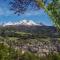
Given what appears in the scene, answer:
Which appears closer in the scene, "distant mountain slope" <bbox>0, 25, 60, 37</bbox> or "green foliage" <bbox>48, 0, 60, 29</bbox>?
"green foliage" <bbox>48, 0, 60, 29</bbox>

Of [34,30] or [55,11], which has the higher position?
[34,30]

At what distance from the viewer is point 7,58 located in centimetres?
1134

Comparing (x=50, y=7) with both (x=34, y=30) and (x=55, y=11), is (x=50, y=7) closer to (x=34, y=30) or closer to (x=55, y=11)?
(x=55, y=11)

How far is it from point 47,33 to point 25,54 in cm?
902

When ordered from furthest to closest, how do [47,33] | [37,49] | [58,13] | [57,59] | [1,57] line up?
[47,33], [37,49], [58,13], [57,59], [1,57]

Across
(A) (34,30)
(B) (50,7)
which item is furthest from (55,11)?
(A) (34,30)

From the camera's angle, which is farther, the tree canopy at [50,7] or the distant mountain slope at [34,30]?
the distant mountain slope at [34,30]

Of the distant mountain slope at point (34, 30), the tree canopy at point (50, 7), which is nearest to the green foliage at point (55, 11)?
the tree canopy at point (50, 7)

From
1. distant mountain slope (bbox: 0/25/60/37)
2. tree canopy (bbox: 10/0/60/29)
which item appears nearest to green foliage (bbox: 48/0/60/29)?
tree canopy (bbox: 10/0/60/29)

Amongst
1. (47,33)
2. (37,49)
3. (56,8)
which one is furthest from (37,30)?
(56,8)

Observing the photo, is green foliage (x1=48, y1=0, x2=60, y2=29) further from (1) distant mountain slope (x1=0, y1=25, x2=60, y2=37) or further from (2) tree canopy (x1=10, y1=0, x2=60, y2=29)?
(1) distant mountain slope (x1=0, y1=25, x2=60, y2=37)

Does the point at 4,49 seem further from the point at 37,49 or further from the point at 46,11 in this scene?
the point at 37,49

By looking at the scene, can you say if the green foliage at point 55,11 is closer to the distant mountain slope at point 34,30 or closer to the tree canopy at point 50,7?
the tree canopy at point 50,7

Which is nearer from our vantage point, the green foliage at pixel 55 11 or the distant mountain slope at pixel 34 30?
the green foliage at pixel 55 11
